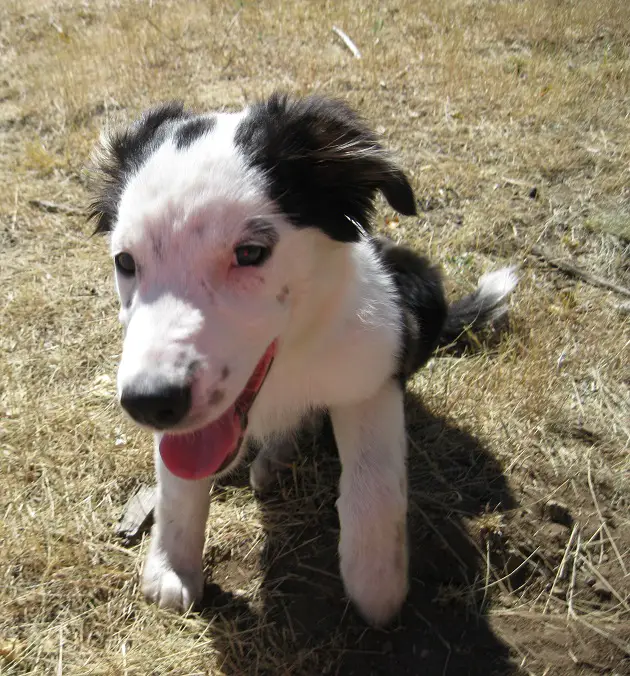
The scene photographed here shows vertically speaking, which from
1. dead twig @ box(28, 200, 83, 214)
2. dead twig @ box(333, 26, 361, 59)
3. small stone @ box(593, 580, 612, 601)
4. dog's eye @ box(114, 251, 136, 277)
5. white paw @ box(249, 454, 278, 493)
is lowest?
dead twig @ box(28, 200, 83, 214)

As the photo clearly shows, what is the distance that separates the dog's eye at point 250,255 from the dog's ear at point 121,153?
419mm

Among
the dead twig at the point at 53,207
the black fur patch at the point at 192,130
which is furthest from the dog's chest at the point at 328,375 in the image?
the dead twig at the point at 53,207

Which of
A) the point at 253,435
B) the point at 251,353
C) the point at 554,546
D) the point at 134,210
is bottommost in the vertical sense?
the point at 554,546

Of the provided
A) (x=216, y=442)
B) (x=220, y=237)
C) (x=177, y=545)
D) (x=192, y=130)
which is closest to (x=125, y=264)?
(x=220, y=237)

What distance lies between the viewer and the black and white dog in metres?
1.60

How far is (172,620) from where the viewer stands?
2.15 m

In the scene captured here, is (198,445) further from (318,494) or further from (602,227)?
(602,227)

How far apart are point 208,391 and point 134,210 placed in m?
0.51

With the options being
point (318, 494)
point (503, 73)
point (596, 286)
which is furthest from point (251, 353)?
point (503, 73)

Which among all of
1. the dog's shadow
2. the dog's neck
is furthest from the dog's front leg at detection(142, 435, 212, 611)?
the dog's neck

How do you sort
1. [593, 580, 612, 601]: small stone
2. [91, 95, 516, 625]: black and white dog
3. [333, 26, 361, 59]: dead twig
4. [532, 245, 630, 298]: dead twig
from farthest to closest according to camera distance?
[333, 26, 361, 59]: dead twig
[532, 245, 630, 298]: dead twig
[593, 580, 612, 601]: small stone
[91, 95, 516, 625]: black and white dog

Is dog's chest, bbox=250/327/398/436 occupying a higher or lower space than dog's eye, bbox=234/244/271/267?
lower

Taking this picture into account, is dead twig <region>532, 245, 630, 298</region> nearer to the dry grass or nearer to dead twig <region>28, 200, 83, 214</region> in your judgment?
the dry grass

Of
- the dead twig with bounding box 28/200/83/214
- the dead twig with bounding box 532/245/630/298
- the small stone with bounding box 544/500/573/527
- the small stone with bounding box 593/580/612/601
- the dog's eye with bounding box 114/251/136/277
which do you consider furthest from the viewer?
the dead twig with bounding box 28/200/83/214
